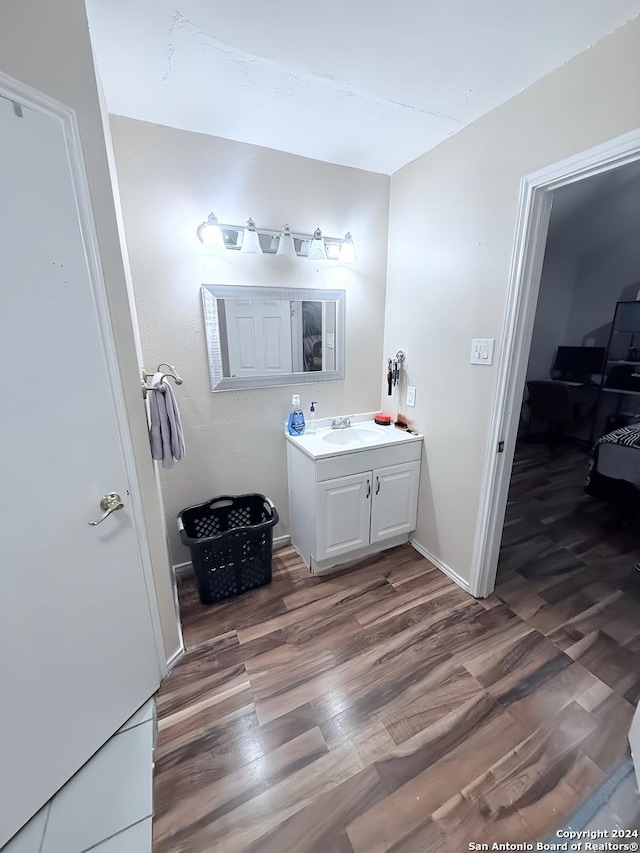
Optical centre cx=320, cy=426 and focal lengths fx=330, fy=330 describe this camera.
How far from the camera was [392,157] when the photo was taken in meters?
1.97

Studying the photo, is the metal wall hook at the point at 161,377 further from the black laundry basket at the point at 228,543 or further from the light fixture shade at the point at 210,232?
the black laundry basket at the point at 228,543

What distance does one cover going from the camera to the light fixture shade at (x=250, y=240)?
1.83 metres

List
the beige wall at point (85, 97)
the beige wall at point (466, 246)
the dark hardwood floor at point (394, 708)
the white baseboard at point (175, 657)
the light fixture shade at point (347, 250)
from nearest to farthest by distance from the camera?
the beige wall at point (85, 97)
the dark hardwood floor at point (394, 708)
the beige wall at point (466, 246)
the white baseboard at point (175, 657)
the light fixture shade at point (347, 250)

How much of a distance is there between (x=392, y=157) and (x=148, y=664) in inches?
114

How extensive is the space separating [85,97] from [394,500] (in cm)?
225

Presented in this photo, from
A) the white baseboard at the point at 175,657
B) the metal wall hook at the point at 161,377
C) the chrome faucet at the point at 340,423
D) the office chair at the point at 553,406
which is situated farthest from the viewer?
the office chair at the point at 553,406

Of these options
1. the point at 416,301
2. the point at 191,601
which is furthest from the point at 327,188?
the point at 191,601

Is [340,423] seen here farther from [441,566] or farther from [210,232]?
[210,232]

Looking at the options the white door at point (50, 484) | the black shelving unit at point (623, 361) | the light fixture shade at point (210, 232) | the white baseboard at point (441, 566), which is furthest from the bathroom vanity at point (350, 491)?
the black shelving unit at point (623, 361)

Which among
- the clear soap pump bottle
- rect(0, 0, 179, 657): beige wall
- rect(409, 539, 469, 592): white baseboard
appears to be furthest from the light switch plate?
rect(0, 0, 179, 657): beige wall

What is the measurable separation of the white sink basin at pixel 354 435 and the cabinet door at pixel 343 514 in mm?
289

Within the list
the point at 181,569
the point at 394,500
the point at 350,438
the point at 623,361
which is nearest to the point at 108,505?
the point at 181,569

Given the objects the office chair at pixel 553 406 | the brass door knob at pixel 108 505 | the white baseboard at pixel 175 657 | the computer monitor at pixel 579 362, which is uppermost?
the computer monitor at pixel 579 362

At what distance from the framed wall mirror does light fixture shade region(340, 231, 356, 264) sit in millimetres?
195
